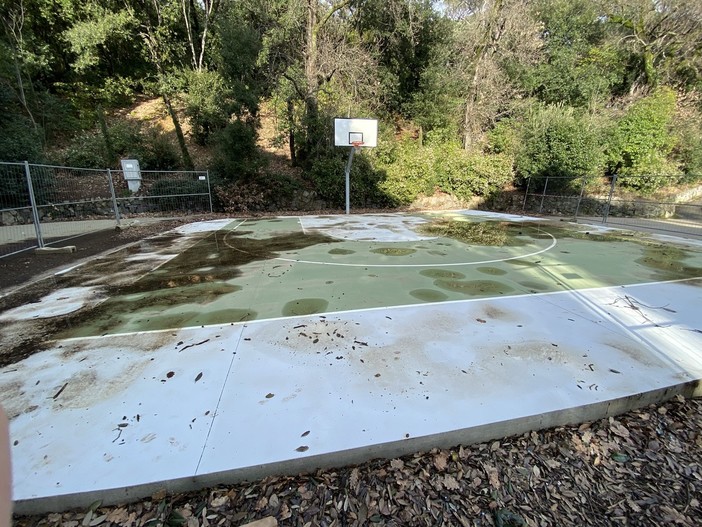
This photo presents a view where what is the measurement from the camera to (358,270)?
464 centimetres

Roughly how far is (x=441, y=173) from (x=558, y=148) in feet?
13.4

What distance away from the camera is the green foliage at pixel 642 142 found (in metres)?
13.6

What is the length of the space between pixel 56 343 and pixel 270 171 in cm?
1054

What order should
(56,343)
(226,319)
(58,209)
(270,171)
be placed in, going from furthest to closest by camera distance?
(270,171)
(58,209)
(226,319)
(56,343)

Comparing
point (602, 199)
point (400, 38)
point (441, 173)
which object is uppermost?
point (400, 38)

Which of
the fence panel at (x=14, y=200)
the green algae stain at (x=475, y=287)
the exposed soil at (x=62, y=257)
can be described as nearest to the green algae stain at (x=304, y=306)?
the green algae stain at (x=475, y=287)

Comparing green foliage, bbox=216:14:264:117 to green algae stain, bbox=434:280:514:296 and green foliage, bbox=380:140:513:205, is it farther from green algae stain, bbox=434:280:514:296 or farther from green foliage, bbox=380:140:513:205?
green algae stain, bbox=434:280:514:296

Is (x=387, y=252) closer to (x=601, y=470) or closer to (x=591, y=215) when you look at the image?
(x=601, y=470)

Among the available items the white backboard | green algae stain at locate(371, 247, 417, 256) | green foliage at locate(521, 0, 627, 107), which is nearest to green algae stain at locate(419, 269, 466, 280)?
green algae stain at locate(371, 247, 417, 256)

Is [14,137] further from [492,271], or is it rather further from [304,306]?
[492,271]

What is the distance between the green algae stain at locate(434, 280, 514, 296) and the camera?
12.2 feet

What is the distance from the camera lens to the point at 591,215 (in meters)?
12.9

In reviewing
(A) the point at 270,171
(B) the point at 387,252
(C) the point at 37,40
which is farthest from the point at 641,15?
(C) the point at 37,40

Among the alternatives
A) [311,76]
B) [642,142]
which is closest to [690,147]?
[642,142]
